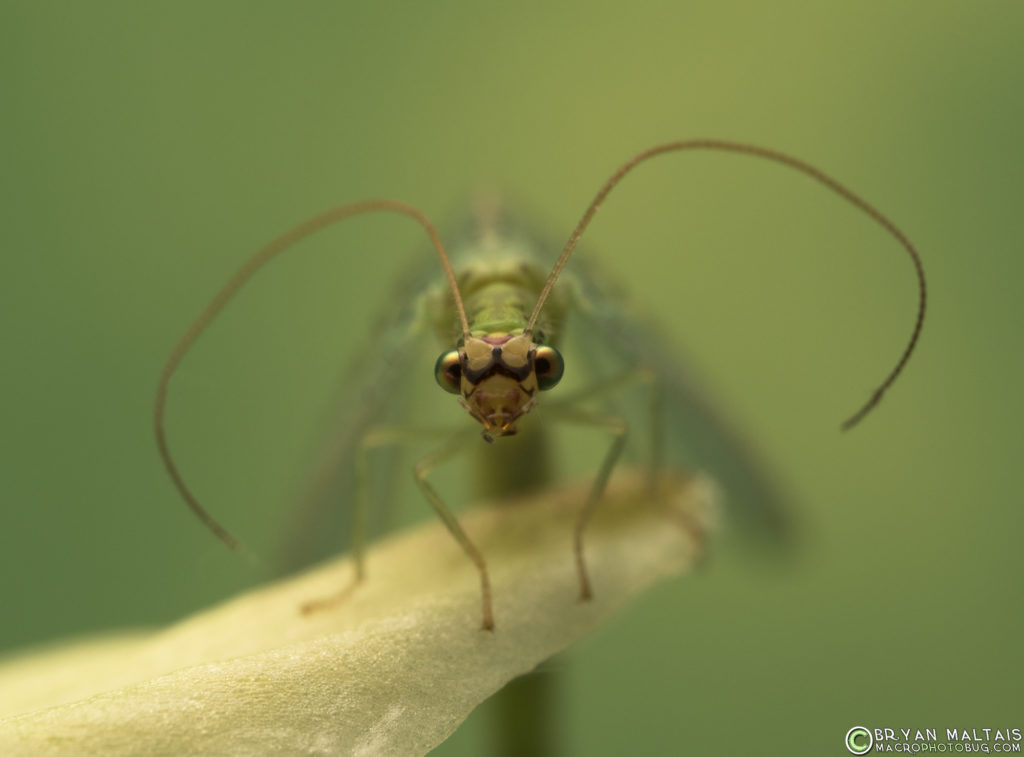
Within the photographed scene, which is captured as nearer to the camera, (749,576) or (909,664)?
(909,664)

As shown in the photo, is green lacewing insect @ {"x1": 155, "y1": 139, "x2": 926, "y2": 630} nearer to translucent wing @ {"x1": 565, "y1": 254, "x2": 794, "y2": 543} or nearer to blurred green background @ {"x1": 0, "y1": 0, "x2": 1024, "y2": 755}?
translucent wing @ {"x1": 565, "y1": 254, "x2": 794, "y2": 543}

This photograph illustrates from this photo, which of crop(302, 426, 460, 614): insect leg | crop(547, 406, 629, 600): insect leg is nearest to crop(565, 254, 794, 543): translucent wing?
crop(547, 406, 629, 600): insect leg

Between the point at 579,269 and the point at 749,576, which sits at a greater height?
the point at 579,269

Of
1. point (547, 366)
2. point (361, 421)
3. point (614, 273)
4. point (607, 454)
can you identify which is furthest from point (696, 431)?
point (547, 366)

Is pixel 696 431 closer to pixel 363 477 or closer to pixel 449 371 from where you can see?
pixel 363 477

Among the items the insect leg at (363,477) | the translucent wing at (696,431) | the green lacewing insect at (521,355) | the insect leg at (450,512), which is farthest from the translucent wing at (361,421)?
the translucent wing at (696,431)

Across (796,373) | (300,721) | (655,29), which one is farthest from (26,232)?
(300,721)

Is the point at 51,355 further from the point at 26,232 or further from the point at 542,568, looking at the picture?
the point at 542,568
